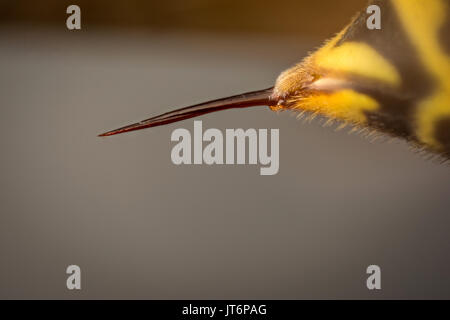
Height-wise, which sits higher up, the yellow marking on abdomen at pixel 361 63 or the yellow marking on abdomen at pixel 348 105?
the yellow marking on abdomen at pixel 361 63

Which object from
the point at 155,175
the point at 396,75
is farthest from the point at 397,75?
the point at 155,175

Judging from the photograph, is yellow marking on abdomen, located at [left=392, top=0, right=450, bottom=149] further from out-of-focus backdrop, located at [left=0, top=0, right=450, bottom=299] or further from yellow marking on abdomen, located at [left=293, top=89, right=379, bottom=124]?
out-of-focus backdrop, located at [left=0, top=0, right=450, bottom=299]

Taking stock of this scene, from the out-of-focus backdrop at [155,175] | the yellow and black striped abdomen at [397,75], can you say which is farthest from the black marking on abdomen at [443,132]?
the out-of-focus backdrop at [155,175]

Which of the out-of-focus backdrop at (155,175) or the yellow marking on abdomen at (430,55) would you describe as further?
the out-of-focus backdrop at (155,175)

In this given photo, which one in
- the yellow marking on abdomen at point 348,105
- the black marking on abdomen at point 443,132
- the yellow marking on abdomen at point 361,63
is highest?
the yellow marking on abdomen at point 361,63

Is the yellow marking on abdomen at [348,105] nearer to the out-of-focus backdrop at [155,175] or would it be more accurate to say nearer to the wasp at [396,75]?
the wasp at [396,75]

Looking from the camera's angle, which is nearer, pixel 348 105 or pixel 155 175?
pixel 348 105

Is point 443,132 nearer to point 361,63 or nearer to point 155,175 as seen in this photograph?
point 361,63
